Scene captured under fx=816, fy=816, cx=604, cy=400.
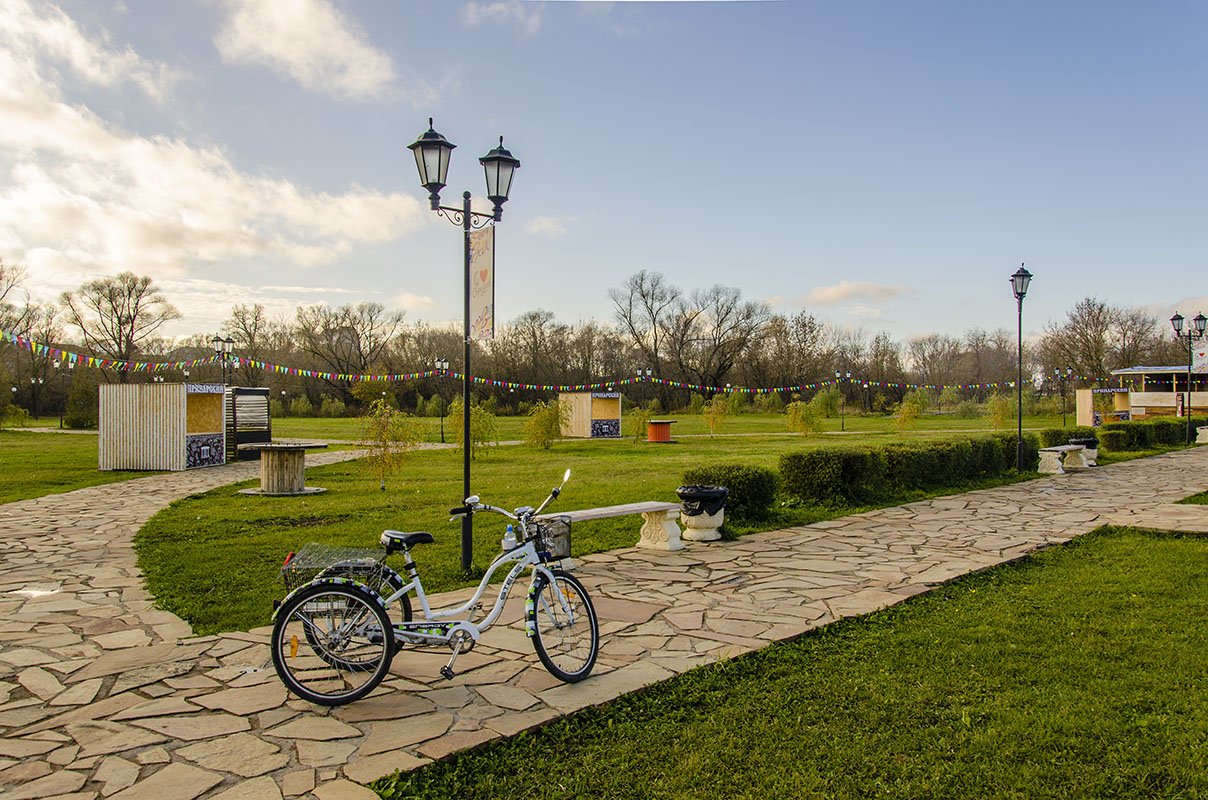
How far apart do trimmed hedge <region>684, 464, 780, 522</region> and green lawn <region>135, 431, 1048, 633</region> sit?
303 mm

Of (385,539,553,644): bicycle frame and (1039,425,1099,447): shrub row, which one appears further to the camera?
(1039,425,1099,447): shrub row

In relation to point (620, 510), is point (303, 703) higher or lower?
lower

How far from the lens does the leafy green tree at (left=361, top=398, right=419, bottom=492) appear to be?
45.6 feet

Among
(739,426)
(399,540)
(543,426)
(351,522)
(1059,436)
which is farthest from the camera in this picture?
(739,426)

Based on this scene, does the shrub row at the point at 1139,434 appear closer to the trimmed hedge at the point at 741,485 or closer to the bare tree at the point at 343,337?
the trimmed hedge at the point at 741,485

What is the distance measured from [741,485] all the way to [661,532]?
186cm

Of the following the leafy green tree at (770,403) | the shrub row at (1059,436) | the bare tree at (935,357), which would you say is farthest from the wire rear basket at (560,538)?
the bare tree at (935,357)

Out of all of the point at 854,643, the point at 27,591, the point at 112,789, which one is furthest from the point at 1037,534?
the point at 27,591

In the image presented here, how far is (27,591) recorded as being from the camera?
6.30 m

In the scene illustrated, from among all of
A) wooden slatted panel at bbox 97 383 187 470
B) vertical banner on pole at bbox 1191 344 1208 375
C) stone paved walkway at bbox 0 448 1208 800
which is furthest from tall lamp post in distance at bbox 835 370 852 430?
stone paved walkway at bbox 0 448 1208 800

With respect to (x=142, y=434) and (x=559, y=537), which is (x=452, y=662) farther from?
(x=142, y=434)

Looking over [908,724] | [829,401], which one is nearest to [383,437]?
[908,724]

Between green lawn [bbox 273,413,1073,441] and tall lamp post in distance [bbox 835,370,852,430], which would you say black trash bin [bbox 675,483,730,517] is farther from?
tall lamp post in distance [bbox 835,370,852,430]

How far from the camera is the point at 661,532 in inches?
319
